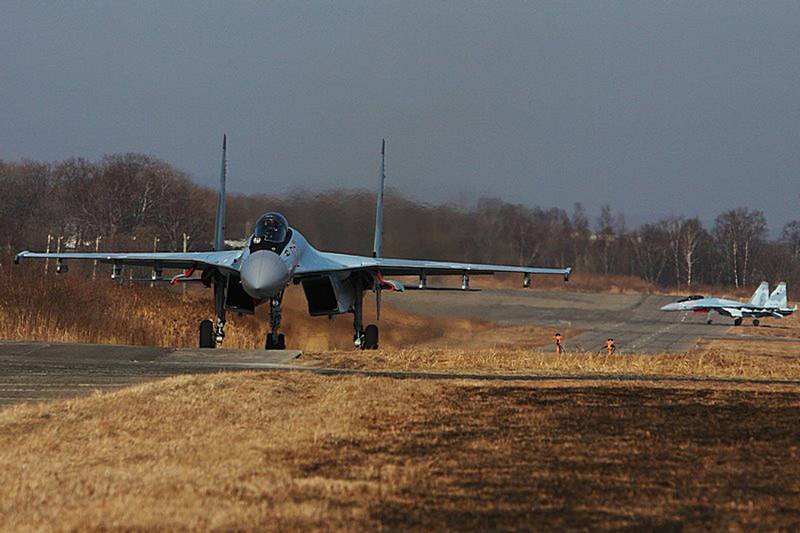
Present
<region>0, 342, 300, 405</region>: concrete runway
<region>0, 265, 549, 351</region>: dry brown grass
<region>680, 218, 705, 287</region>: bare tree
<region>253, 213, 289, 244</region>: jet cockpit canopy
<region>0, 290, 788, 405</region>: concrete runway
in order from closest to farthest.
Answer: <region>0, 342, 300, 405</region>: concrete runway
<region>0, 290, 788, 405</region>: concrete runway
<region>253, 213, 289, 244</region>: jet cockpit canopy
<region>0, 265, 549, 351</region>: dry brown grass
<region>680, 218, 705, 287</region>: bare tree

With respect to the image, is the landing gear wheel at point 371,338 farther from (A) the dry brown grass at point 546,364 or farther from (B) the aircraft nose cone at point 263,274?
(A) the dry brown grass at point 546,364

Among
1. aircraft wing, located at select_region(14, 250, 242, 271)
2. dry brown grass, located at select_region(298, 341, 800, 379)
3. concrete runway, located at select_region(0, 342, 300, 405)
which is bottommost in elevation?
concrete runway, located at select_region(0, 342, 300, 405)

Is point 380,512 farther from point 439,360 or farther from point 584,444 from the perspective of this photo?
point 439,360

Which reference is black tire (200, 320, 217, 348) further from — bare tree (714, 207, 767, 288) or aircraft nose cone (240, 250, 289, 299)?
bare tree (714, 207, 767, 288)

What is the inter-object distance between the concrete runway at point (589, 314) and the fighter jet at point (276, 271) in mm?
16150

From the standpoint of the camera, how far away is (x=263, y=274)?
24281mm

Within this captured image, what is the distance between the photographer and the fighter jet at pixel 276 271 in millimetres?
25016

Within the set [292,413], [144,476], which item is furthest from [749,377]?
[144,476]

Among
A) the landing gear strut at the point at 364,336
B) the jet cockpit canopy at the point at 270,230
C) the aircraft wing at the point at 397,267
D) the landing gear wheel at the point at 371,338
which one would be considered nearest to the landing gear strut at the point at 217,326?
the aircraft wing at the point at 397,267

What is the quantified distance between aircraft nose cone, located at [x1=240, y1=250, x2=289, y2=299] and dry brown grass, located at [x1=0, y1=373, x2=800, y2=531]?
9913mm

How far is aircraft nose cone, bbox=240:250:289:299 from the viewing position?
955 inches

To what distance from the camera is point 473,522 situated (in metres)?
6.56

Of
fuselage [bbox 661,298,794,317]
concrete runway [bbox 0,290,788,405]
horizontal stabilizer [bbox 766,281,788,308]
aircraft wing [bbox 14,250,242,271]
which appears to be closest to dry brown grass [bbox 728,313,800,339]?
fuselage [bbox 661,298,794,317]

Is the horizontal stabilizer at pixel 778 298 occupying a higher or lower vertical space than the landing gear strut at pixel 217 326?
higher
